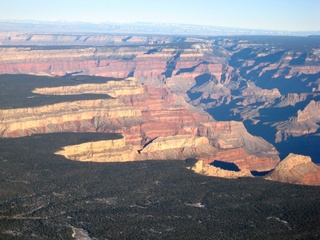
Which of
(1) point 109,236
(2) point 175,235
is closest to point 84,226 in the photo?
(1) point 109,236

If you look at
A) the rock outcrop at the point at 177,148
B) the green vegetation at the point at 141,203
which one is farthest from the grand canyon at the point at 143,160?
the rock outcrop at the point at 177,148

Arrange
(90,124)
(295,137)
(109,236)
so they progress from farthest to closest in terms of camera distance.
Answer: (295,137) < (90,124) < (109,236)

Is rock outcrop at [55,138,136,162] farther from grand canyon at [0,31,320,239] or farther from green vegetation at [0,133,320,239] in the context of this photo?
green vegetation at [0,133,320,239]

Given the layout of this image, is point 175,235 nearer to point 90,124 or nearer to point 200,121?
point 90,124

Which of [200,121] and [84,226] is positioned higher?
[84,226]

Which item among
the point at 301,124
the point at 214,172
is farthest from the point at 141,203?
the point at 301,124
